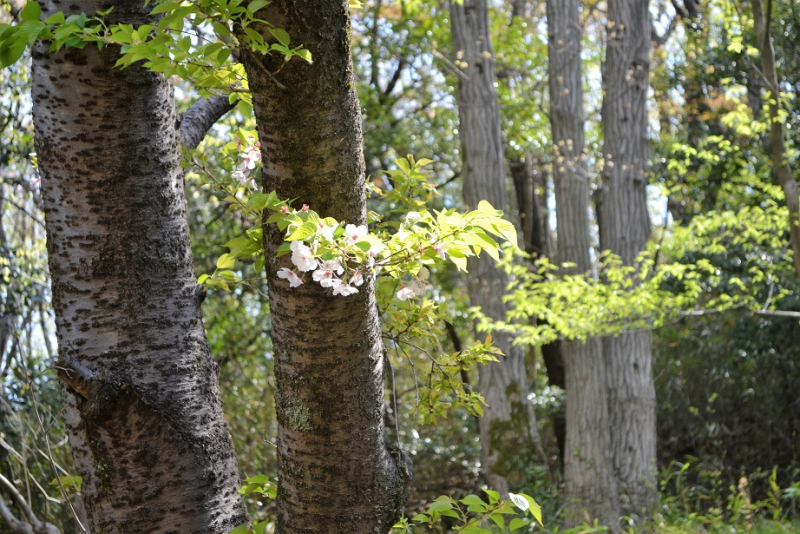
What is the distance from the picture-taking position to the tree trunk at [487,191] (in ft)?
22.6

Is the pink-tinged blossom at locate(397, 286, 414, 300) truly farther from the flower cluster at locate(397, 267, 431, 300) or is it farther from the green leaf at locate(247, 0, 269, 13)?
the green leaf at locate(247, 0, 269, 13)

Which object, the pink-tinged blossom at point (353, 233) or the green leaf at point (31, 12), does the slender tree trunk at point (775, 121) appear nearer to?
the pink-tinged blossom at point (353, 233)

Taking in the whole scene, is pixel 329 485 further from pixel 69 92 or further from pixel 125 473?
pixel 69 92

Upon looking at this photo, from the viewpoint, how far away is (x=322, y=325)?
133 cm

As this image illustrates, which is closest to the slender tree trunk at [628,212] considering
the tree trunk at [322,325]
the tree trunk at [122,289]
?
the tree trunk at [122,289]

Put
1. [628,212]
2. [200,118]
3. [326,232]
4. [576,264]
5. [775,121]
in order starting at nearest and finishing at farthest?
[326,232] → [200,118] → [775,121] → [576,264] → [628,212]

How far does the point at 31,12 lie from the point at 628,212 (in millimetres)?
6085

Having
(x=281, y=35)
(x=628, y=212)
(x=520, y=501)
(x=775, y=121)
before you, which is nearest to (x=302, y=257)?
(x=281, y=35)

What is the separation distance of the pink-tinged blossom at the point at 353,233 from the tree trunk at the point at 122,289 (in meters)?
0.57

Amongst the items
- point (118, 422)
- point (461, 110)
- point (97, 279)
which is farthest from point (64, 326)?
point (461, 110)

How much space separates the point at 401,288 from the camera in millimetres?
1793

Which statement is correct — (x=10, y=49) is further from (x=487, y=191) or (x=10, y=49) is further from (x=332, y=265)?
(x=487, y=191)

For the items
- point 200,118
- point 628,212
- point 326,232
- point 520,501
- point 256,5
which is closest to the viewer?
point 256,5

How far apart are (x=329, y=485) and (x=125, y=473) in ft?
1.48
